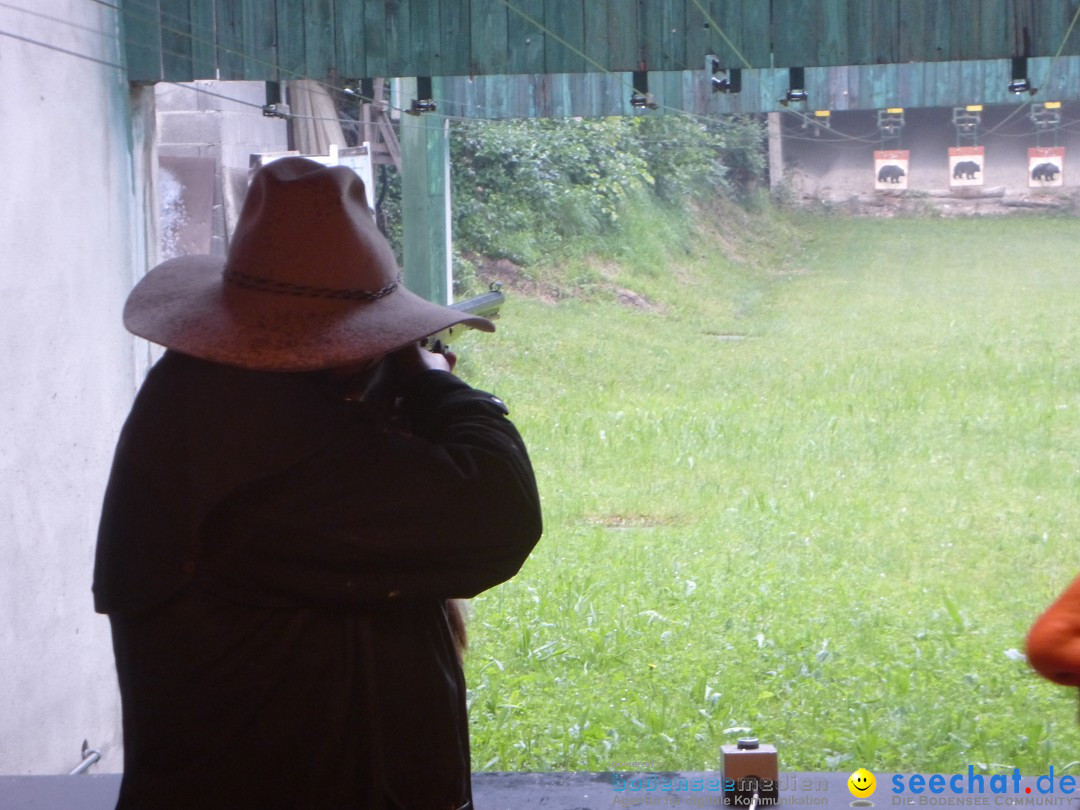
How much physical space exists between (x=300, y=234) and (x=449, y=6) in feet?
7.33

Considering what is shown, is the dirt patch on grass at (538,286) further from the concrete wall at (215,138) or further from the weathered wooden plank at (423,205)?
the concrete wall at (215,138)

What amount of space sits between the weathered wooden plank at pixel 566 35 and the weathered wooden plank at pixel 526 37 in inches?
0.7

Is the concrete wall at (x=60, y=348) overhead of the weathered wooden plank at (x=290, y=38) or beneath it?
beneath

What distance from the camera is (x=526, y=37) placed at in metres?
3.21

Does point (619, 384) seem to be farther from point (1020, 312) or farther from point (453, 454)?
point (453, 454)

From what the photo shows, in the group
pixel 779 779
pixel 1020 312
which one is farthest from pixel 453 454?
pixel 1020 312

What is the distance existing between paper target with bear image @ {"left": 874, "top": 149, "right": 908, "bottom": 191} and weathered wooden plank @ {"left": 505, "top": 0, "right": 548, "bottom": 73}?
11558mm

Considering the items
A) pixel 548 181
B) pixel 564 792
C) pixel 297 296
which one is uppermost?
pixel 548 181

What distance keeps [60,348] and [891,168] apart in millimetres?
12918

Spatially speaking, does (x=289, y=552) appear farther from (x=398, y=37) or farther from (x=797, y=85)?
(x=797, y=85)

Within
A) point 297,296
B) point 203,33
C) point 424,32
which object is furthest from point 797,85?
point 297,296

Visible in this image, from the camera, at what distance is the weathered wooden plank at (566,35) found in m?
3.18

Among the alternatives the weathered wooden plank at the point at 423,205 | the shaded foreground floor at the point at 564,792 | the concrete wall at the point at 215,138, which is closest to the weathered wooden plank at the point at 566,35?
the shaded foreground floor at the point at 564,792

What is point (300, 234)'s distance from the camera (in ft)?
3.82
